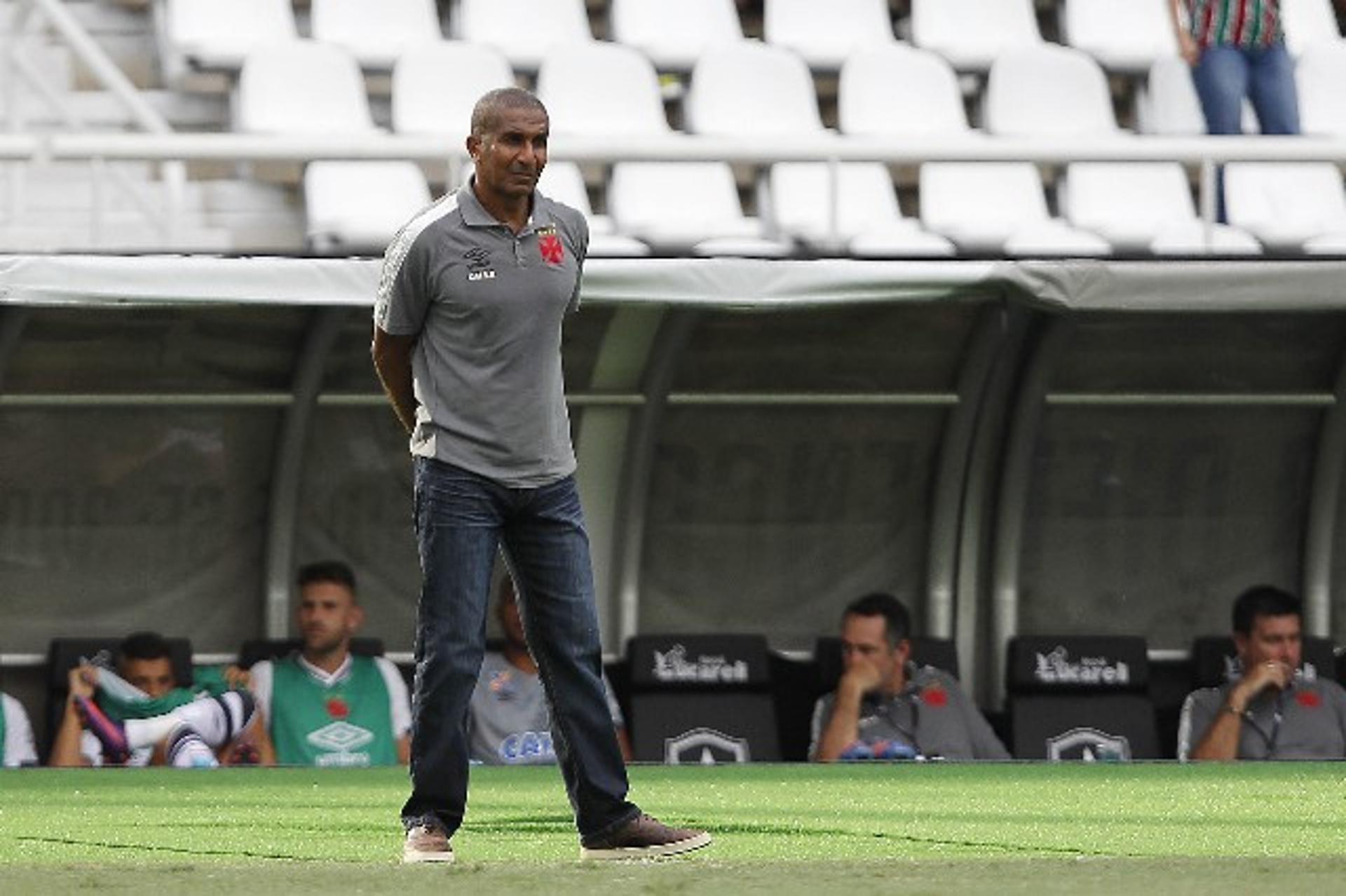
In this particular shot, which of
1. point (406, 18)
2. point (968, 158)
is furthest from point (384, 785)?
point (406, 18)

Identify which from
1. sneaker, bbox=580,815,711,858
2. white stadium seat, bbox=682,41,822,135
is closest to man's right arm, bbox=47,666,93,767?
white stadium seat, bbox=682,41,822,135

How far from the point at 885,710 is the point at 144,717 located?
3.06 m

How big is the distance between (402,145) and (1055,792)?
389 cm

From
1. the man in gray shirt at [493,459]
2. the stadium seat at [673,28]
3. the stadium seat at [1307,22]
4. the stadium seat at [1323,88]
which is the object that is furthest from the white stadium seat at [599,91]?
the man in gray shirt at [493,459]

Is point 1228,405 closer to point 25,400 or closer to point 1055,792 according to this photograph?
point 1055,792

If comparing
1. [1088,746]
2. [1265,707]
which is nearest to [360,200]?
[1088,746]

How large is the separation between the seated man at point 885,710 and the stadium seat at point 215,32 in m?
5.09

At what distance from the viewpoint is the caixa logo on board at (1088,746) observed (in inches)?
557

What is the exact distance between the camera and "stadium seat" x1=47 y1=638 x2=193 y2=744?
1352cm

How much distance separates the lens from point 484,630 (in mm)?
7863

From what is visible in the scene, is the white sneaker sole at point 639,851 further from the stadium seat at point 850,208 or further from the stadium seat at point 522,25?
the stadium seat at point 522,25

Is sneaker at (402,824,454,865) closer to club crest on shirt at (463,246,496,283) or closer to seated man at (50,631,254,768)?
club crest on shirt at (463,246,496,283)

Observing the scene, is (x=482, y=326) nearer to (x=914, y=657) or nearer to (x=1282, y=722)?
(x=914, y=657)

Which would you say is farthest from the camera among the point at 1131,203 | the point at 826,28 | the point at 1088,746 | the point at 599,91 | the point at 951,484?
the point at 826,28
